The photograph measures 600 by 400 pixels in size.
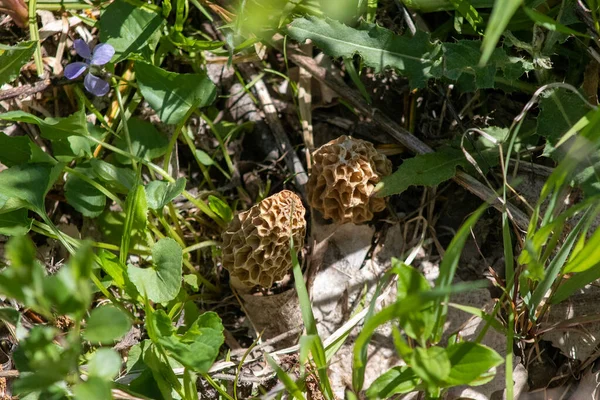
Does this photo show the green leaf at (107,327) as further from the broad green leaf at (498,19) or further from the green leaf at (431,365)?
the broad green leaf at (498,19)

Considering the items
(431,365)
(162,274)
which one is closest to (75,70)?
(162,274)

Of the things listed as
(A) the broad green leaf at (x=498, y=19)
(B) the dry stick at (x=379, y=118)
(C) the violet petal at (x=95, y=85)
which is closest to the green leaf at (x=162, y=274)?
(C) the violet petal at (x=95, y=85)

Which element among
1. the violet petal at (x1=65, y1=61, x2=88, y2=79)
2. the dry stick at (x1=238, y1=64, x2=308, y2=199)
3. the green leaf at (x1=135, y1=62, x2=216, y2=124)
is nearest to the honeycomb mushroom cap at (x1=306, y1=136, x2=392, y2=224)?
the dry stick at (x1=238, y1=64, x2=308, y2=199)

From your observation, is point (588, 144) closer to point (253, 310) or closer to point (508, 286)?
point (508, 286)

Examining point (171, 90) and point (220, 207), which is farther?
point (220, 207)

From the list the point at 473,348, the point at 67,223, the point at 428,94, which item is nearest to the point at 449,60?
the point at 428,94

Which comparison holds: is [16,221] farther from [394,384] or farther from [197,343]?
[394,384]

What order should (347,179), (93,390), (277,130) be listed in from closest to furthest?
(93,390) → (347,179) → (277,130)
